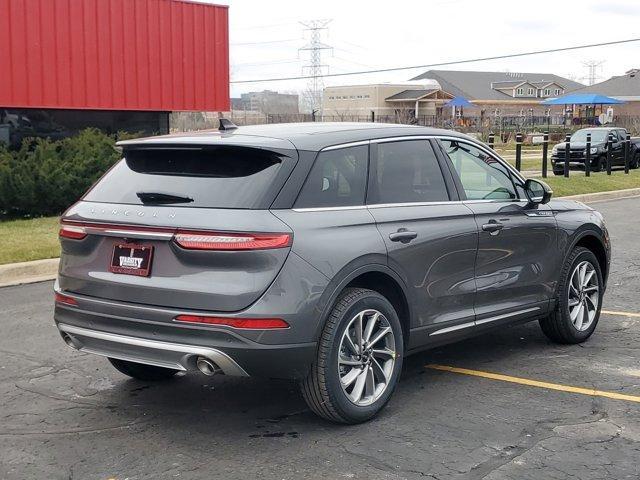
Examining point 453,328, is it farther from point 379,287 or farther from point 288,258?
point 288,258

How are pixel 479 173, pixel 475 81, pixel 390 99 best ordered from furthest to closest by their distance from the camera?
pixel 475 81 → pixel 390 99 → pixel 479 173

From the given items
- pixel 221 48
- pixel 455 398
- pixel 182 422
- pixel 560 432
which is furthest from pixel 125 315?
pixel 221 48

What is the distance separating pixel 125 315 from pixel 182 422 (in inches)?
31.6

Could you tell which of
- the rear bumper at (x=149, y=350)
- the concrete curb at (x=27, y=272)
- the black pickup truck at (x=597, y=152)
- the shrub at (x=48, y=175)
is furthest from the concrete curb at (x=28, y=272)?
the black pickup truck at (x=597, y=152)

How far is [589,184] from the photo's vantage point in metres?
22.5

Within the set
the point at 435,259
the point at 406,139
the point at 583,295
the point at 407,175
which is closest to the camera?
the point at 435,259

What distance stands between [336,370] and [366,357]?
0.31 metres

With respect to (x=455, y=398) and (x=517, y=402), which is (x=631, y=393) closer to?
(x=517, y=402)

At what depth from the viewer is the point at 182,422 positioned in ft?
16.3

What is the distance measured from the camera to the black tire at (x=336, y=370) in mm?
4594

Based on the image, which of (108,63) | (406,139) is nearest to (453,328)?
(406,139)

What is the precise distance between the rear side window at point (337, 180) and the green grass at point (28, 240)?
6.39 meters

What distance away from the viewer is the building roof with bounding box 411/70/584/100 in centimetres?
9831

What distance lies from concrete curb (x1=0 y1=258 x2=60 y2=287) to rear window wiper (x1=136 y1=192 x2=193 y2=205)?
554 cm
